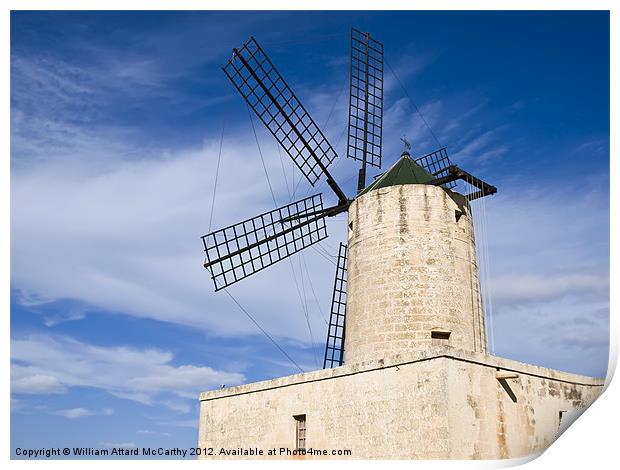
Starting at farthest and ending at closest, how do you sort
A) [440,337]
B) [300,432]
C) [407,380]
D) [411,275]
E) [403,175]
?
[403,175], [411,275], [440,337], [300,432], [407,380]

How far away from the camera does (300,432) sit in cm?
1082

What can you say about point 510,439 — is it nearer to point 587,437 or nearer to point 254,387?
point 587,437

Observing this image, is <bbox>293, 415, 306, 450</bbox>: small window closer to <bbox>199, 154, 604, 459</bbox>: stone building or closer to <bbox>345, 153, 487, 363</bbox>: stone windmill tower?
<bbox>199, 154, 604, 459</bbox>: stone building

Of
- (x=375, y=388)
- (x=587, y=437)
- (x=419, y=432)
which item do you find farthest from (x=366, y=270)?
(x=587, y=437)

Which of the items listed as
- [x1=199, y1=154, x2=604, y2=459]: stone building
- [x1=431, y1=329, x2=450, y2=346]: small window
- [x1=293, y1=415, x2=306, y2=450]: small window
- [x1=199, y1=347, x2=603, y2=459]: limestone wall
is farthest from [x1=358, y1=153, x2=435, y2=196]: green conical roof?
[x1=293, y1=415, x2=306, y2=450]: small window

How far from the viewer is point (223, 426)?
12.4 m

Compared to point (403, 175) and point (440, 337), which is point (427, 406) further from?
point (403, 175)

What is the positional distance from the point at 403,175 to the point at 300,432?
4945 millimetres

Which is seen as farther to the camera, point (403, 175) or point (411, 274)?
point (403, 175)

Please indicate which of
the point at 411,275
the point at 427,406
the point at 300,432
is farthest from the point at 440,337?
the point at 300,432

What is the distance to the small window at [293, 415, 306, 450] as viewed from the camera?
10.7 metres

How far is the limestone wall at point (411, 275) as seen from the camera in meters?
11.3

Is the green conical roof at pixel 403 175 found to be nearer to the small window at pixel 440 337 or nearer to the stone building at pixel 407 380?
the stone building at pixel 407 380

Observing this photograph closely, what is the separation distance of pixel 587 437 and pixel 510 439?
38.2 inches
